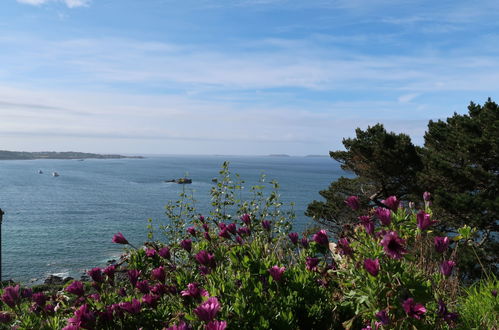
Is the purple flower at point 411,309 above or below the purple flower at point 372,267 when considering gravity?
below

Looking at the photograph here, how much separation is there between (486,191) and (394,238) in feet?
43.6

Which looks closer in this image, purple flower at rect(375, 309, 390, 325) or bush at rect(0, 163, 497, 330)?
purple flower at rect(375, 309, 390, 325)

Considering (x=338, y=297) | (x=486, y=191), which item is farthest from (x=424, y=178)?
(x=338, y=297)

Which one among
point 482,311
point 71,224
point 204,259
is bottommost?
point 71,224

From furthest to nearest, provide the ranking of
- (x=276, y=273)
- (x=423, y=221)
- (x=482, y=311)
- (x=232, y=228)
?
1. (x=232, y=228)
2. (x=482, y=311)
3. (x=423, y=221)
4. (x=276, y=273)

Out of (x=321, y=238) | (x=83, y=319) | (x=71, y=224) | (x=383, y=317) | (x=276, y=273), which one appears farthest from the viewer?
(x=71, y=224)

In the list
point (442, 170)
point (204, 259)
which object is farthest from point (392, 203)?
→ point (442, 170)

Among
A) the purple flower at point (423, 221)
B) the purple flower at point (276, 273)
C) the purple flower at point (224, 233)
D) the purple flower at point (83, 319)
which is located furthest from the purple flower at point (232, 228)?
the purple flower at point (423, 221)

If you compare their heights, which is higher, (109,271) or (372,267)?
(372,267)

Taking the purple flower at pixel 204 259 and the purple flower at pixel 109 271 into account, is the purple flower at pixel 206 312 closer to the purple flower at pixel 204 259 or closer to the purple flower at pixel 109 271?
the purple flower at pixel 204 259

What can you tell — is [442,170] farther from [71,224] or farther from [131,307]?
[71,224]

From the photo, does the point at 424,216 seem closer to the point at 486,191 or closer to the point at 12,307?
the point at 12,307

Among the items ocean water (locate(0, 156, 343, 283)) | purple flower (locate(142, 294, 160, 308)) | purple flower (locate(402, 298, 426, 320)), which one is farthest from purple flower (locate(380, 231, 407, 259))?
ocean water (locate(0, 156, 343, 283))

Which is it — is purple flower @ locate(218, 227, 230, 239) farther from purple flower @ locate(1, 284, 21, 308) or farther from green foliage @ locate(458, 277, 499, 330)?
green foliage @ locate(458, 277, 499, 330)
